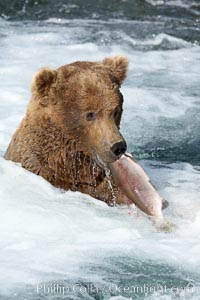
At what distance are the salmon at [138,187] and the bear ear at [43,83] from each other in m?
0.70

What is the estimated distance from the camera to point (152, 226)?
21.3 feet

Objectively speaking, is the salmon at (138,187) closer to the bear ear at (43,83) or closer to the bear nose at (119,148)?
the bear nose at (119,148)

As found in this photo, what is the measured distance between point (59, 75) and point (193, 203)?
4.54 feet

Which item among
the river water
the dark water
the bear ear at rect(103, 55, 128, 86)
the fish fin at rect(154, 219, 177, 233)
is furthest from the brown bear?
the dark water

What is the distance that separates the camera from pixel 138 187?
6.43 m

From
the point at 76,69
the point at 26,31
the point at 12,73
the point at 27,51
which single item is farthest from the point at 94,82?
the point at 26,31

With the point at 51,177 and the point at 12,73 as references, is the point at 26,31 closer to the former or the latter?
the point at 12,73

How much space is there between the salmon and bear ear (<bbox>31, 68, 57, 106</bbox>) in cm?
70

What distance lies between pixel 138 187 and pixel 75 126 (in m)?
0.63

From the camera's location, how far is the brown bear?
6.46 metres

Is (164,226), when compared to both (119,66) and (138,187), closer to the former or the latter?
(138,187)

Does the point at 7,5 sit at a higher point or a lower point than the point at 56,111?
lower

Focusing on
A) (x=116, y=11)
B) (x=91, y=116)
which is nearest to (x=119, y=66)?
(x=91, y=116)

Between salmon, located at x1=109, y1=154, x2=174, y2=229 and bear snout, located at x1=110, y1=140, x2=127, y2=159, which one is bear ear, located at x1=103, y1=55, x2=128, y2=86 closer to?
salmon, located at x1=109, y1=154, x2=174, y2=229
